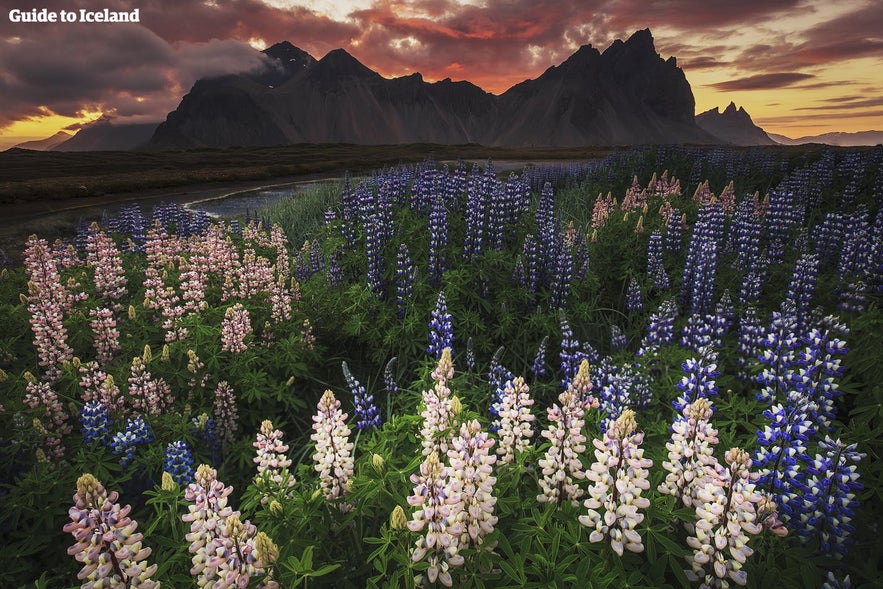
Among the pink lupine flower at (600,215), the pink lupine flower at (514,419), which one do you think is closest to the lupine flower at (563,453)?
the pink lupine flower at (514,419)

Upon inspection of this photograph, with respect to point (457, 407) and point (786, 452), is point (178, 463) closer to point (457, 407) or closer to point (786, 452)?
point (457, 407)

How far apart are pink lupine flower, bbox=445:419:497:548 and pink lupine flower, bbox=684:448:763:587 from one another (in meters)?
0.96

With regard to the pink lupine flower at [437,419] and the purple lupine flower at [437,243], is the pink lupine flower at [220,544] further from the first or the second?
the purple lupine flower at [437,243]

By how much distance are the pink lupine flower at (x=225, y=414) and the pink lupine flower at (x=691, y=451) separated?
425 centimetres

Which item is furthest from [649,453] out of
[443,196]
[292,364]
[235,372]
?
[443,196]

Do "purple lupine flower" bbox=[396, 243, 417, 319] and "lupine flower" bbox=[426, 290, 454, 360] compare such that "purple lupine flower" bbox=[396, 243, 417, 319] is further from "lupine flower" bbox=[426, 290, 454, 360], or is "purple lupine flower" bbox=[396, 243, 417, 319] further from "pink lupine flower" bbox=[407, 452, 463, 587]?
"pink lupine flower" bbox=[407, 452, 463, 587]

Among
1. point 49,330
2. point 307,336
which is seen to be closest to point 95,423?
point 49,330

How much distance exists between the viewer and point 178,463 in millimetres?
4051

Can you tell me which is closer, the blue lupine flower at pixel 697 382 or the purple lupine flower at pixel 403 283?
the blue lupine flower at pixel 697 382

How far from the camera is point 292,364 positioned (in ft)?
19.0

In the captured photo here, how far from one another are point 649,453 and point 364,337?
4214 mm

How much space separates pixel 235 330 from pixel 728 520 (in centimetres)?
516

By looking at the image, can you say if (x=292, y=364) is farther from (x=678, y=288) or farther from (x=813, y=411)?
(x=678, y=288)

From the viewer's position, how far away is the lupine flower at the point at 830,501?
2.72 meters
